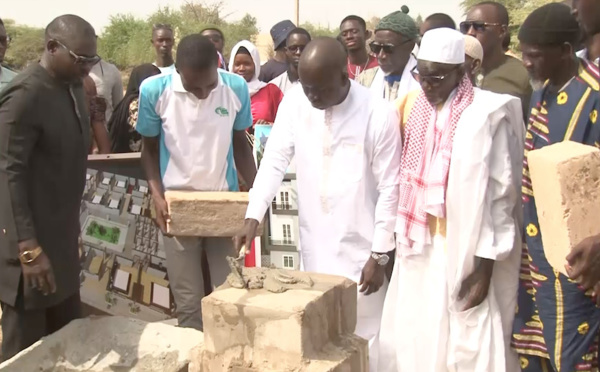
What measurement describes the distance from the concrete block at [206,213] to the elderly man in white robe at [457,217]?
1.15m

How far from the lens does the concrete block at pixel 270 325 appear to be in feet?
9.18

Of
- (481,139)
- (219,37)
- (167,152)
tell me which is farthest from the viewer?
(219,37)

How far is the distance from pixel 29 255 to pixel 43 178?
0.39 m

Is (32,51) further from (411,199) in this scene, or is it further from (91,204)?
(411,199)

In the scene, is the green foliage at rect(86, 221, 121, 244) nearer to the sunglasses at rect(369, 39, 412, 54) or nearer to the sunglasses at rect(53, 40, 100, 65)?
the sunglasses at rect(53, 40, 100, 65)

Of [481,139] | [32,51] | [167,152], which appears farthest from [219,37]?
[32,51]

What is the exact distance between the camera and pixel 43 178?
3.59m

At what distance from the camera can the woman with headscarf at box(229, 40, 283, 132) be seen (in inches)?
229

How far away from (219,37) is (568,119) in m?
5.58

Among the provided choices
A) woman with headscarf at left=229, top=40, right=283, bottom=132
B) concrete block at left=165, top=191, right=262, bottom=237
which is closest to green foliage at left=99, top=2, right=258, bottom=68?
woman with headscarf at left=229, top=40, right=283, bottom=132

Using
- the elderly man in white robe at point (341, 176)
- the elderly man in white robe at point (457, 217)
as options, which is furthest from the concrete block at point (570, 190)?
the elderly man in white robe at point (341, 176)

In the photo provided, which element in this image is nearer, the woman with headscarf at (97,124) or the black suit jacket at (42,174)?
the black suit jacket at (42,174)

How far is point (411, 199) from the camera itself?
3633 millimetres

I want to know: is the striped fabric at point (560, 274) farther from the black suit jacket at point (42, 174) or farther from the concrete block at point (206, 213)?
the black suit jacket at point (42, 174)
